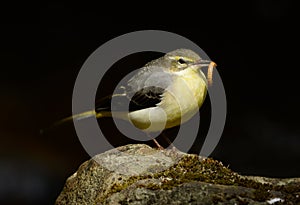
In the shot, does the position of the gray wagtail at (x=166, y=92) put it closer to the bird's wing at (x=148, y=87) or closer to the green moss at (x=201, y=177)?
the bird's wing at (x=148, y=87)

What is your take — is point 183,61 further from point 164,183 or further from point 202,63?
point 164,183

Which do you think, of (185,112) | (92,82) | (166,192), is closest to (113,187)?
(166,192)

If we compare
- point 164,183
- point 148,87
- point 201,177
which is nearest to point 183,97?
point 148,87

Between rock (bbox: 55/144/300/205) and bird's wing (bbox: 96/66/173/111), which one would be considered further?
bird's wing (bbox: 96/66/173/111)

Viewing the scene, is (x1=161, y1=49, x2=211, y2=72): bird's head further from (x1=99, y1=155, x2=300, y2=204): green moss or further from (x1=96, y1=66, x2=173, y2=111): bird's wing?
(x1=99, y1=155, x2=300, y2=204): green moss

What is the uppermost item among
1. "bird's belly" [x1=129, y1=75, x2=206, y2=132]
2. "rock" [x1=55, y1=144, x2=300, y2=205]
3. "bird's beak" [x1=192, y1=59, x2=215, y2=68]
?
"bird's beak" [x1=192, y1=59, x2=215, y2=68]

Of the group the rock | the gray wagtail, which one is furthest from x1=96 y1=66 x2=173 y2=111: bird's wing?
the rock
